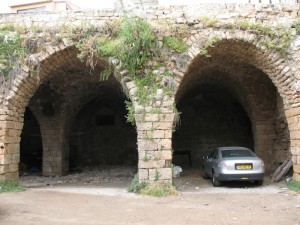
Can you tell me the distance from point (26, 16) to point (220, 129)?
10242 millimetres

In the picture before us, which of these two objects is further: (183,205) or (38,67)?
(38,67)

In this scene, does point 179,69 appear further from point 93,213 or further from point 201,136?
point 201,136

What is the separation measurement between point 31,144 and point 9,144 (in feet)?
25.5

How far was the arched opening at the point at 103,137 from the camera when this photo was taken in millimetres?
15750

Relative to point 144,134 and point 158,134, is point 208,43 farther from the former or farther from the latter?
point 144,134

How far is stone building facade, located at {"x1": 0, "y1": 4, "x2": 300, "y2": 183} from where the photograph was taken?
827 cm

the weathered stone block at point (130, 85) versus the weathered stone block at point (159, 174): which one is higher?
the weathered stone block at point (130, 85)

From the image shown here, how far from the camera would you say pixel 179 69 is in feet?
27.1

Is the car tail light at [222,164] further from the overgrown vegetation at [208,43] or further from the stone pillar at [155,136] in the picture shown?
the overgrown vegetation at [208,43]

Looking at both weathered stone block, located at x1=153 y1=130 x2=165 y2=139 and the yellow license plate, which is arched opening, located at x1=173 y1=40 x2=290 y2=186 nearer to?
weathered stone block, located at x1=153 y1=130 x2=165 y2=139

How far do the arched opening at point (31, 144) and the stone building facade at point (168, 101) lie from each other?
70 mm

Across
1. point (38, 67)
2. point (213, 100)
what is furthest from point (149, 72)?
point (213, 100)

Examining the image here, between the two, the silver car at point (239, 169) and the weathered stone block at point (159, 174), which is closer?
the weathered stone block at point (159, 174)

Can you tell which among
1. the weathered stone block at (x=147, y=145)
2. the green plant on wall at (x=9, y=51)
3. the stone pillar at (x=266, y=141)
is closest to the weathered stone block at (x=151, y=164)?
the weathered stone block at (x=147, y=145)
